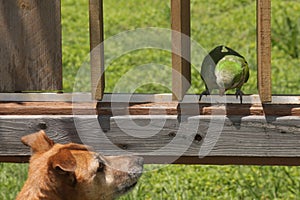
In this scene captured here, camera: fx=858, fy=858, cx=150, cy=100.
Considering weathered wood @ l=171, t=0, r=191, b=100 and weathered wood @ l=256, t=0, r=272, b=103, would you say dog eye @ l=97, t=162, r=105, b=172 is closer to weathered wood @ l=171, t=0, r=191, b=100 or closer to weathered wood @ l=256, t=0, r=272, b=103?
weathered wood @ l=171, t=0, r=191, b=100

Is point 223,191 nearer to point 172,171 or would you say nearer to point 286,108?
point 172,171

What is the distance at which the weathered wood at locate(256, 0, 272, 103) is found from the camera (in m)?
5.10

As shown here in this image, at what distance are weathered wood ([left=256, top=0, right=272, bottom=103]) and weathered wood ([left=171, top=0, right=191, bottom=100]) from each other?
448 mm

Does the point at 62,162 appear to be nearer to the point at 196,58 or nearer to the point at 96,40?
the point at 96,40

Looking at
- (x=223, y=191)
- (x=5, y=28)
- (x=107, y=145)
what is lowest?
(x=223, y=191)

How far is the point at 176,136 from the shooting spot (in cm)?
533

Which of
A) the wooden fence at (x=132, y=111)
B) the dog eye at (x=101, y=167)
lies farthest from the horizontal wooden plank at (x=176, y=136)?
the dog eye at (x=101, y=167)

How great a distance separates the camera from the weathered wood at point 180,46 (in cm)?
520

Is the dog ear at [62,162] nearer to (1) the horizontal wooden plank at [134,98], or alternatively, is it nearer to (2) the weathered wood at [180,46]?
(1) the horizontal wooden plank at [134,98]

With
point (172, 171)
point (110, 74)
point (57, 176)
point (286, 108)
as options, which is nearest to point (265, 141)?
point (286, 108)

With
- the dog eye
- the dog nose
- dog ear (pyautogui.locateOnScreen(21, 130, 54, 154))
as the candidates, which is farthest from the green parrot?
dog ear (pyautogui.locateOnScreen(21, 130, 54, 154))

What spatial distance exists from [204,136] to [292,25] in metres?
5.34

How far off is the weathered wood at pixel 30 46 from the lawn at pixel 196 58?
1.32 metres

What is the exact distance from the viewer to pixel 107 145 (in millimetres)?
5430
